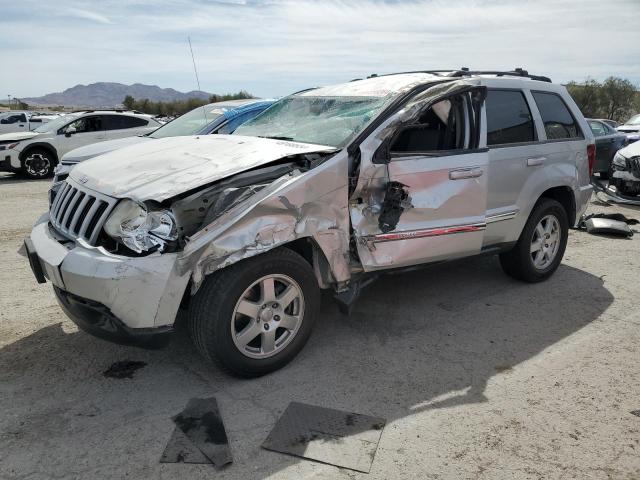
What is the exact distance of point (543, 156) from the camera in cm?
488

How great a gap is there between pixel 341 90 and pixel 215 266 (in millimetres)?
2316

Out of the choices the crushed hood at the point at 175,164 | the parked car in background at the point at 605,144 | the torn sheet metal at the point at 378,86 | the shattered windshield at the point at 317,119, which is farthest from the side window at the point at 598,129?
the crushed hood at the point at 175,164

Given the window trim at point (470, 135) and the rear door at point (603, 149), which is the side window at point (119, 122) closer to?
the rear door at point (603, 149)

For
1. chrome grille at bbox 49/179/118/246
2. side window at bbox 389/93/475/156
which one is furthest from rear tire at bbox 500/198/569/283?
chrome grille at bbox 49/179/118/246

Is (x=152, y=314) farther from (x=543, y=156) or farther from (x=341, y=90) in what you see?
(x=543, y=156)

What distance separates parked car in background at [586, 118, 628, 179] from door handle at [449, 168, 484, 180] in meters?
9.02

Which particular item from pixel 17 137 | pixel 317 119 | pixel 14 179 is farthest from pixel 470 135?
pixel 14 179

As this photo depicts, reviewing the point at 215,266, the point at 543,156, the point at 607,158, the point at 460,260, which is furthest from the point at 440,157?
the point at 607,158

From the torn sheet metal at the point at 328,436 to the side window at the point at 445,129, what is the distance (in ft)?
7.06

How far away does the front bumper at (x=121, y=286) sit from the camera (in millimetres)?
2863

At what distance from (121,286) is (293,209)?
108 cm

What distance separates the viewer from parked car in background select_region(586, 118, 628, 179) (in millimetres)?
11875

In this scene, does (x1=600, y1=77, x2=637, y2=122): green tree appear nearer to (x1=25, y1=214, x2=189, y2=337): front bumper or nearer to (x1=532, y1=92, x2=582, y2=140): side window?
(x1=532, y1=92, x2=582, y2=140): side window

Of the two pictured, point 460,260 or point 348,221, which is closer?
point 348,221
